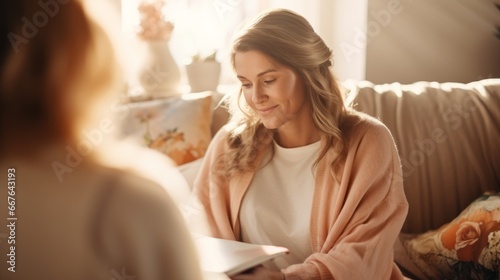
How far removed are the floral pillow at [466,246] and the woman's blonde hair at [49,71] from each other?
58.6 inches

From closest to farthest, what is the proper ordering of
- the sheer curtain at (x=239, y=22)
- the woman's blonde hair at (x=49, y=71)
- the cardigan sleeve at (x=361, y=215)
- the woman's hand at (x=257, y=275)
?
the woman's blonde hair at (x=49, y=71) < the woman's hand at (x=257, y=275) < the cardigan sleeve at (x=361, y=215) < the sheer curtain at (x=239, y=22)

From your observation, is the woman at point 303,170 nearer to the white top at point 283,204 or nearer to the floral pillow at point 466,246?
the white top at point 283,204

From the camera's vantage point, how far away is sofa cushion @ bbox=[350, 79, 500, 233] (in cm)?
207

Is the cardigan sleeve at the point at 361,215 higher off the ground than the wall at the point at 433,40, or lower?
lower

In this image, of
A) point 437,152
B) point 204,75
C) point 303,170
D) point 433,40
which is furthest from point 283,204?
point 433,40

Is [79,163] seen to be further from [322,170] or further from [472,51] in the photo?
[472,51]

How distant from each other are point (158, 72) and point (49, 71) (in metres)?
2.10

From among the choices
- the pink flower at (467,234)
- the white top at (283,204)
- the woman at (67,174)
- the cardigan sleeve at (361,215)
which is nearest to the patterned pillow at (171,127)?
the white top at (283,204)

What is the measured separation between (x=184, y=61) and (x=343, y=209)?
1.52m

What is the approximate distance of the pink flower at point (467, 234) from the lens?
5.80 ft

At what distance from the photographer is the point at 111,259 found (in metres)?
0.51

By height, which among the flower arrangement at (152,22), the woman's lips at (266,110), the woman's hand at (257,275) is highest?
the flower arrangement at (152,22)

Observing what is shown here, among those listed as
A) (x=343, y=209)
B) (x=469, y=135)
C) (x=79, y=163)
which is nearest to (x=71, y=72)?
(x=79, y=163)

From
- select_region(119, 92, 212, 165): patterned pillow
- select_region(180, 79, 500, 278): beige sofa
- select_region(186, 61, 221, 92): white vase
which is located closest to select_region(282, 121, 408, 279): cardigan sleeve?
select_region(180, 79, 500, 278): beige sofa
